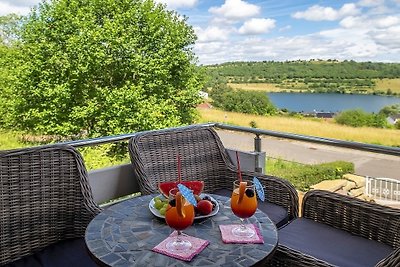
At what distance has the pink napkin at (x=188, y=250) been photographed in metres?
1.33

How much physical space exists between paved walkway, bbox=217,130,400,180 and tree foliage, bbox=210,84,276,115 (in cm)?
373

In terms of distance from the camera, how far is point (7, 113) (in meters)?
11.4

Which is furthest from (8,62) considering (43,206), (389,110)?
(43,206)

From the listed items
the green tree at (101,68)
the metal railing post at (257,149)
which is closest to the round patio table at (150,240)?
the metal railing post at (257,149)

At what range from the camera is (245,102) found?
827 cm

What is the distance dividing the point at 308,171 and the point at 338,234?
6.03 feet

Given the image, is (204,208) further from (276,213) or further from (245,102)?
(245,102)

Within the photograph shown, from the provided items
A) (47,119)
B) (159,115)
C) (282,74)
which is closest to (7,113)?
(47,119)

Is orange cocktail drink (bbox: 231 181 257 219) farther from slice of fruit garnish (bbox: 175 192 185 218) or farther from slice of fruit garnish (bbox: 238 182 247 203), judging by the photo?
slice of fruit garnish (bbox: 175 192 185 218)

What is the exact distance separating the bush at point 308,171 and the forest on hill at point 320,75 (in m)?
2.82

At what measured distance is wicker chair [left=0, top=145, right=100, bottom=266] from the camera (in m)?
1.83

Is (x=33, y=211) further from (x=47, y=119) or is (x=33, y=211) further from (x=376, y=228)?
(x=47, y=119)

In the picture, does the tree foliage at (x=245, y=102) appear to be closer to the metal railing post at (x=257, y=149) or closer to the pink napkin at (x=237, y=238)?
the metal railing post at (x=257, y=149)

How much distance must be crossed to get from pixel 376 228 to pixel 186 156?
1.34 m
